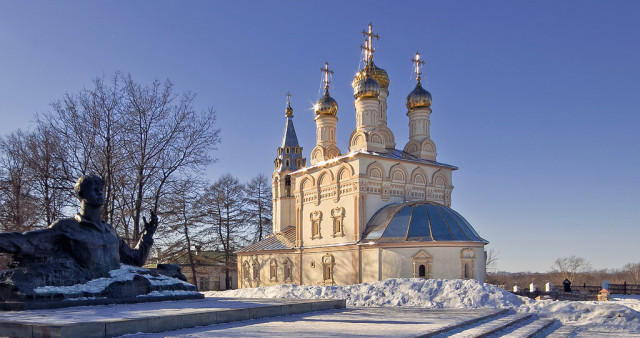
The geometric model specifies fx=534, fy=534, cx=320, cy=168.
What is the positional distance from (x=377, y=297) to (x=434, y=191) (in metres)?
11.6

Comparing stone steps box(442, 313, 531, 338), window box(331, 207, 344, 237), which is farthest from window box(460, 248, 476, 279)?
stone steps box(442, 313, 531, 338)

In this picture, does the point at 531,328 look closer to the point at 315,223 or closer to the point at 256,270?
the point at 315,223

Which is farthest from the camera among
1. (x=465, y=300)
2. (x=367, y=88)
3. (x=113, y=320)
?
(x=367, y=88)

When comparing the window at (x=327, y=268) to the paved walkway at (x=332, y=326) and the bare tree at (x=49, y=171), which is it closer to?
the bare tree at (x=49, y=171)

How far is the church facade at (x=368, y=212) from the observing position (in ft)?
63.4

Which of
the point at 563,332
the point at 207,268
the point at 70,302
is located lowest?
the point at 207,268

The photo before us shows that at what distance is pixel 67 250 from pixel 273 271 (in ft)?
55.3

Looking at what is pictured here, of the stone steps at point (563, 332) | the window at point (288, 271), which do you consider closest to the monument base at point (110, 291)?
the stone steps at point (563, 332)

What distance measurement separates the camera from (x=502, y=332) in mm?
8508

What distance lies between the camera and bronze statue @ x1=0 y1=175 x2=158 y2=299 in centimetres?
846

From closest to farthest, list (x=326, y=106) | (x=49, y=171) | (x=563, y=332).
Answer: (x=563, y=332) < (x=49, y=171) < (x=326, y=106)

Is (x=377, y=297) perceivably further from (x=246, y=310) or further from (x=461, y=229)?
(x=461, y=229)

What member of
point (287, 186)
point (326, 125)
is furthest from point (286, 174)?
point (326, 125)

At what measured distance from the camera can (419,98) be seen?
2455 centimetres
